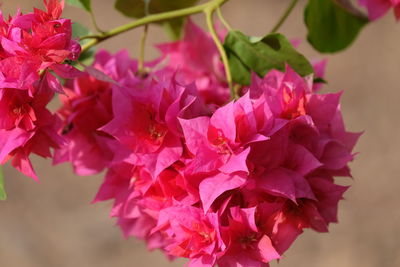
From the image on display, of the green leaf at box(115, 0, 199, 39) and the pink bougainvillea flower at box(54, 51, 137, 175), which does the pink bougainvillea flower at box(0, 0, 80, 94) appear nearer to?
the pink bougainvillea flower at box(54, 51, 137, 175)

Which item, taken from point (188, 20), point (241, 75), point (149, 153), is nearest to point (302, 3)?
point (188, 20)

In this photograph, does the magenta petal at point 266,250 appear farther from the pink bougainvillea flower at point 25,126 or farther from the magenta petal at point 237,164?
the pink bougainvillea flower at point 25,126

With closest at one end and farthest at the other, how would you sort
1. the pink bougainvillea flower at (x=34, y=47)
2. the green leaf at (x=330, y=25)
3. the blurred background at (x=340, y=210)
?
the pink bougainvillea flower at (x=34, y=47)
the green leaf at (x=330, y=25)
the blurred background at (x=340, y=210)

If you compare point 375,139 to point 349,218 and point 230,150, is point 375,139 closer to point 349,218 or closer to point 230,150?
point 349,218

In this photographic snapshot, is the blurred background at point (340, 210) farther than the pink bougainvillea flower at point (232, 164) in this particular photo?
Yes

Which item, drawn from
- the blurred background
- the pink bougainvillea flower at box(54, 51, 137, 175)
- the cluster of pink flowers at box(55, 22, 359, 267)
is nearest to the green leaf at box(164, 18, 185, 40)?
the pink bougainvillea flower at box(54, 51, 137, 175)

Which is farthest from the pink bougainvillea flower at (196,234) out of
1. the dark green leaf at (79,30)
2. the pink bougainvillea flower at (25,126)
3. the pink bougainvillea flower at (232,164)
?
the dark green leaf at (79,30)
